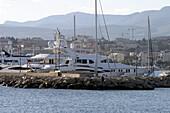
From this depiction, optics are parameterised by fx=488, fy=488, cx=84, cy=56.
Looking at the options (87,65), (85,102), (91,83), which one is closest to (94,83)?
(91,83)

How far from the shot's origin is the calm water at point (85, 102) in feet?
106

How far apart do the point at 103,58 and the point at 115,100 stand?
79.8 ft

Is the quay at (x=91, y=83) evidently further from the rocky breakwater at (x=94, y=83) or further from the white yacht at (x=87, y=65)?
the white yacht at (x=87, y=65)

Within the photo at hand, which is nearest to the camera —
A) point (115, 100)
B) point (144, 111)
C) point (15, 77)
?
point (144, 111)

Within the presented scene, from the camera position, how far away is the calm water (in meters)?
32.2

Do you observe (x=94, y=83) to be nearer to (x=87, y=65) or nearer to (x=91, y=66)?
(x=87, y=65)

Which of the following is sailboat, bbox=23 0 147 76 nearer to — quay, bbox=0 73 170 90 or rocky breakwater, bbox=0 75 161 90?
quay, bbox=0 73 170 90

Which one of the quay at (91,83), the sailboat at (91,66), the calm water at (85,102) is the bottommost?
the calm water at (85,102)

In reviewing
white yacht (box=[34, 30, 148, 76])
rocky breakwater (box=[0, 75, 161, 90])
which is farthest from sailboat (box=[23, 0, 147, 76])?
rocky breakwater (box=[0, 75, 161, 90])

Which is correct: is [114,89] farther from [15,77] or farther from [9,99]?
[15,77]

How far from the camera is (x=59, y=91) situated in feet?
145

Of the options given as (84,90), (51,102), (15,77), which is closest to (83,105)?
(51,102)

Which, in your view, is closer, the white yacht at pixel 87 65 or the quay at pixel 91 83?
the quay at pixel 91 83

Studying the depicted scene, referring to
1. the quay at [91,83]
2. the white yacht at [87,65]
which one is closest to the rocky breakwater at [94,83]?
the quay at [91,83]
